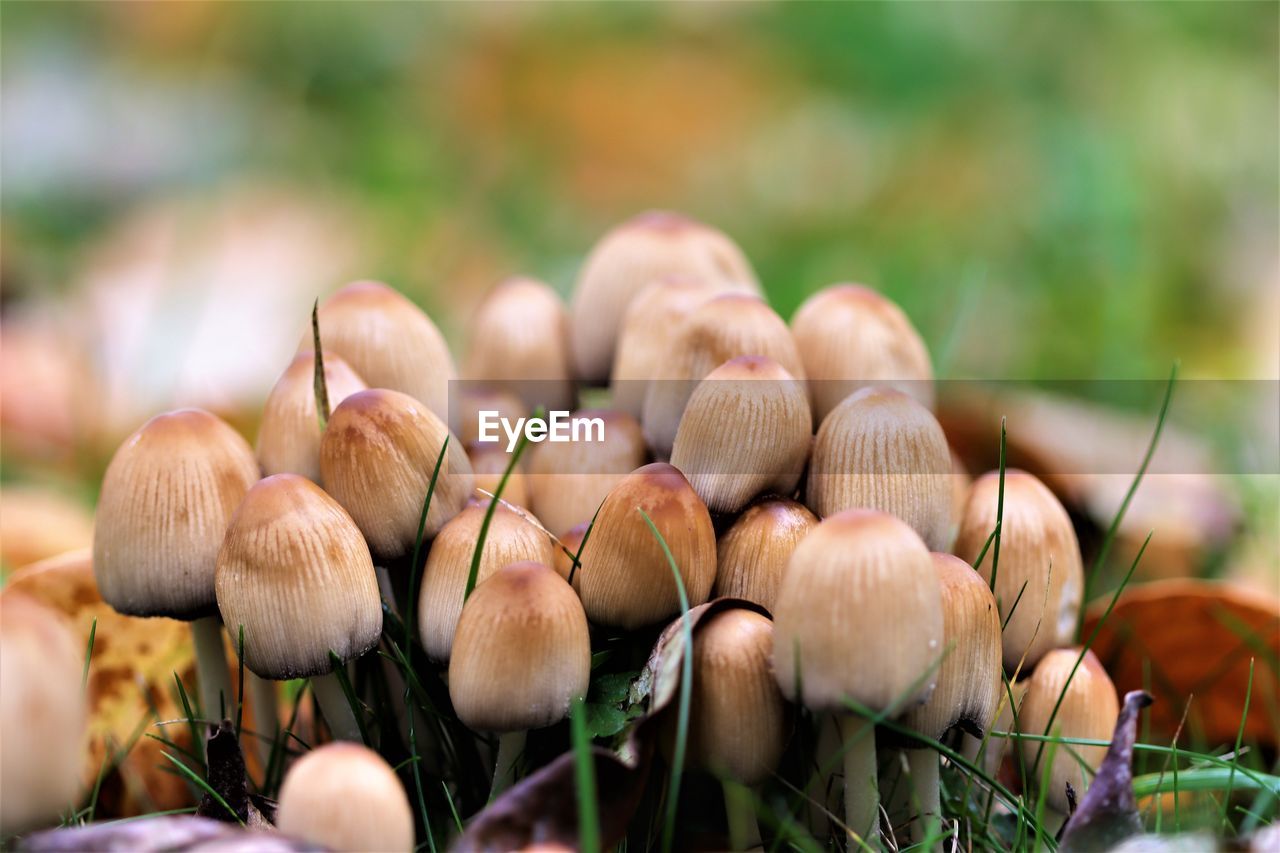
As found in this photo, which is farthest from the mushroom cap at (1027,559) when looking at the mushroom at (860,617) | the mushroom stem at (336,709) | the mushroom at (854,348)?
the mushroom stem at (336,709)

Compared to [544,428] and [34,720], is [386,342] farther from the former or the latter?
[34,720]

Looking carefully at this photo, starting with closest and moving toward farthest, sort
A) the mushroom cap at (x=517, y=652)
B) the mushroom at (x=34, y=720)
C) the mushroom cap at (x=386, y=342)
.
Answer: the mushroom at (x=34, y=720) < the mushroom cap at (x=517, y=652) < the mushroom cap at (x=386, y=342)

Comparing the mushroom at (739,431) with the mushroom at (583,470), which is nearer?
the mushroom at (739,431)

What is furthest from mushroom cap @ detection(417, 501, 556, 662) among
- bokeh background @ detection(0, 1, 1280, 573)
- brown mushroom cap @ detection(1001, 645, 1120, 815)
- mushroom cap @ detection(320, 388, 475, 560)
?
bokeh background @ detection(0, 1, 1280, 573)

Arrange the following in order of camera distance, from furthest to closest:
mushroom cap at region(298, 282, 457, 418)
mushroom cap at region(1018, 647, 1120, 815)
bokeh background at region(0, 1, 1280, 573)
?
bokeh background at region(0, 1, 1280, 573), mushroom cap at region(298, 282, 457, 418), mushroom cap at region(1018, 647, 1120, 815)

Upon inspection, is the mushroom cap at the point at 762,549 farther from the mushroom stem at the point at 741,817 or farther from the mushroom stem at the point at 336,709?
the mushroom stem at the point at 336,709

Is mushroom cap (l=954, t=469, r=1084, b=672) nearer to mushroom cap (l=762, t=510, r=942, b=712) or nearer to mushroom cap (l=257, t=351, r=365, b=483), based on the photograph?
mushroom cap (l=762, t=510, r=942, b=712)
